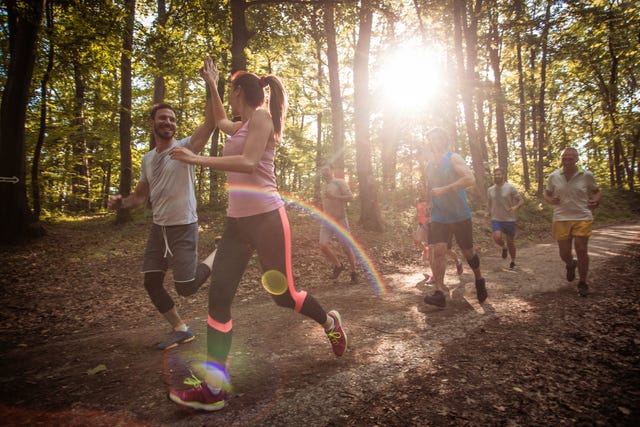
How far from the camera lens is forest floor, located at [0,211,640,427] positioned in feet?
7.88

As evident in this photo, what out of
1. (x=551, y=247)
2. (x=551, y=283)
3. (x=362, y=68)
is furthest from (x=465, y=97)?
(x=551, y=283)

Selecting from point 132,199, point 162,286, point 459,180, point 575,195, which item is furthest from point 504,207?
point 132,199

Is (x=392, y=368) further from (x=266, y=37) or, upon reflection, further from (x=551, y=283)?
(x=266, y=37)

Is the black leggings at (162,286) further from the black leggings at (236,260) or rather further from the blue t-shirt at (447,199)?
the blue t-shirt at (447,199)

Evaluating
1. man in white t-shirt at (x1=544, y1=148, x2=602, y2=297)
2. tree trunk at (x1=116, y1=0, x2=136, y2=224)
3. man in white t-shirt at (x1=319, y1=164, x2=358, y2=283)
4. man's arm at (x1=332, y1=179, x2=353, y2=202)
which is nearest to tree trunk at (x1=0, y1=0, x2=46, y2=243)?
tree trunk at (x1=116, y1=0, x2=136, y2=224)

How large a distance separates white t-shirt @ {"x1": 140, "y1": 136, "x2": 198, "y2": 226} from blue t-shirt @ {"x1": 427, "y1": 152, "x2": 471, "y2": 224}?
3.41 meters

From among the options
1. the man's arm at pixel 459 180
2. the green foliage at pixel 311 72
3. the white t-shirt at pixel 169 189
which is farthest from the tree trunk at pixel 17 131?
the man's arm at pixel 459 180

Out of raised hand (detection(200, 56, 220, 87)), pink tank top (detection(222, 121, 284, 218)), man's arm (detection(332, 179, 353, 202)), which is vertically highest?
raised hand (detection(200, 56, 220, 87))

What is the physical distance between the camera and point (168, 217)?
3.66 meters

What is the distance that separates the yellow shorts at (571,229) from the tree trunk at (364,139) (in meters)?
6.02

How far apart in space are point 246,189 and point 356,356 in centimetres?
199

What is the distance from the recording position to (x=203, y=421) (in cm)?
238

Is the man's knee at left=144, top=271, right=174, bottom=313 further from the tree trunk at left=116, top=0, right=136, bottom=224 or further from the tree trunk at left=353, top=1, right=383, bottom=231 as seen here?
the tree trunk at left=116, top=0, right=136, bottom=224

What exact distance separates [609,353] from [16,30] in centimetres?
1540
